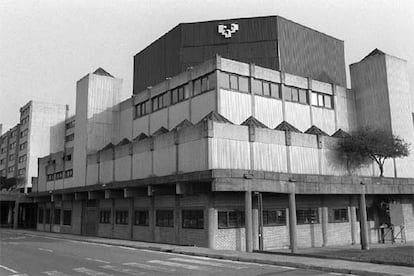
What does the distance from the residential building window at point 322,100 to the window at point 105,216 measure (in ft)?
69.9

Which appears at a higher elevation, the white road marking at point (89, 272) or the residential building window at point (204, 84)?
the residential building window at point (204, 84)

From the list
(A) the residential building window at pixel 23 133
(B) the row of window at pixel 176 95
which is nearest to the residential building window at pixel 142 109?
(B) the row of window at pixel 176 95

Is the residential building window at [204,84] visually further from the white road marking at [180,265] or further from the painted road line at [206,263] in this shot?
the white road marking at [180,265]

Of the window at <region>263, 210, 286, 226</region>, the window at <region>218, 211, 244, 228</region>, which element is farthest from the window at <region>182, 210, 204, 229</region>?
the window at <region>263, 210, 286, 226</region>

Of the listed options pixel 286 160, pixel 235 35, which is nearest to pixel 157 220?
pixel 286 160

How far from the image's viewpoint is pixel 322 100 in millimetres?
38500

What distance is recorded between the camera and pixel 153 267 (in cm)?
1617

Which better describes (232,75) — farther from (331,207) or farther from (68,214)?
(68,214)

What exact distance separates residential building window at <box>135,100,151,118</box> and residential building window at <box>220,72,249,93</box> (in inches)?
414

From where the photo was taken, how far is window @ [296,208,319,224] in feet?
97.2

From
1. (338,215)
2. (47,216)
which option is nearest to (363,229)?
(338,215)

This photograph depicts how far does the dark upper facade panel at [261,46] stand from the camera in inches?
1768

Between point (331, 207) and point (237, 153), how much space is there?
32.5 feet

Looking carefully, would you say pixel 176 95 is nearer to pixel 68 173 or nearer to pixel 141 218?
pixel 141 218
